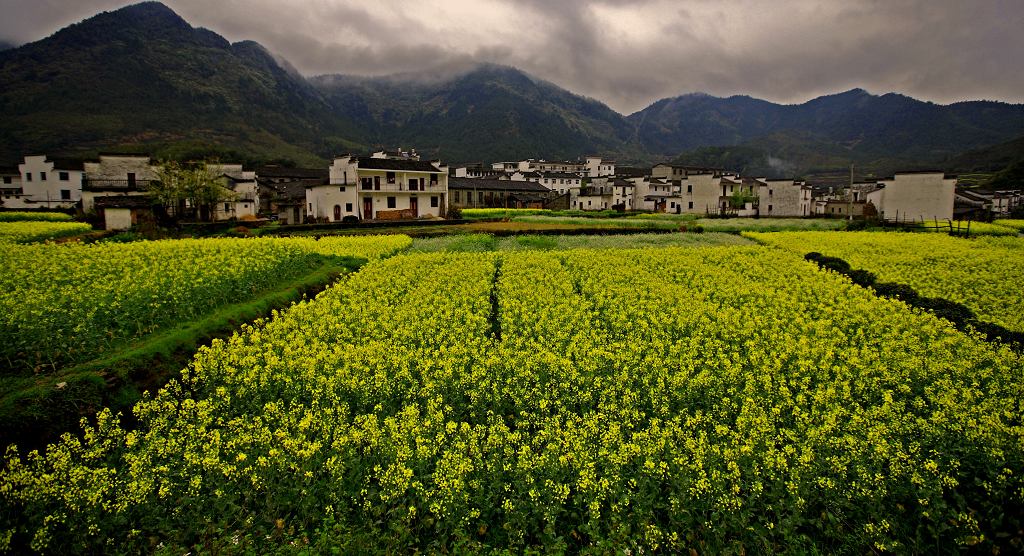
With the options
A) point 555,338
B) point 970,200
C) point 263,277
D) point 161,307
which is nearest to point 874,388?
point 555,338

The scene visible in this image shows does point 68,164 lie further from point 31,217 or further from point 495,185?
point 495,185

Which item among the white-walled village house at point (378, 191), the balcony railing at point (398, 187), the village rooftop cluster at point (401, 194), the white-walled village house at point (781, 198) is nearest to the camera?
the village rooftop cluster at point (401, 194)

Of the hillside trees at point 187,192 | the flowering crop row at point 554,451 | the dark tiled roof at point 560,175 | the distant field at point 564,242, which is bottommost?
the flowering crop row at point 554,451

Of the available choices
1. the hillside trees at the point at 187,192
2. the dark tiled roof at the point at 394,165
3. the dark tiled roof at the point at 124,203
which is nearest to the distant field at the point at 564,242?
the dark tiled roof at the point at 124,203

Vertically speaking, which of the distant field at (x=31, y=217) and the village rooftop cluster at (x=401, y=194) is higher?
the village rooftop cluster at (x=401, y=194)

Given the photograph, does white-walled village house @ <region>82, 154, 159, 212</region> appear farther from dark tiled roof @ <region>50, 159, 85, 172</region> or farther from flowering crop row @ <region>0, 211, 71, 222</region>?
dark tiled roof @ <region>50, 159, 85, 172</region>

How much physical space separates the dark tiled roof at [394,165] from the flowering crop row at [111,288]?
3910 centimetres

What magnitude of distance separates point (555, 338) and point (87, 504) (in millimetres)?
8842

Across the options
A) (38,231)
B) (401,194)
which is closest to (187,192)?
(38,231)

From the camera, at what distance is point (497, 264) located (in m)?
25.7

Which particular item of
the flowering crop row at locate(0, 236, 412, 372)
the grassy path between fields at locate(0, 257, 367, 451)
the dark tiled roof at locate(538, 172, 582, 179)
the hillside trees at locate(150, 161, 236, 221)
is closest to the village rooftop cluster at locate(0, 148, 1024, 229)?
the hillside trees at locate(150, 161, 236, 221)

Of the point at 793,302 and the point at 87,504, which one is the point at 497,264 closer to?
the point at 793,302

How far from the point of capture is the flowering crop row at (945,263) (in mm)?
16027

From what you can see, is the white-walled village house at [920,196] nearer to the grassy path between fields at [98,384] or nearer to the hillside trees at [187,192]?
the grassy path between fields at [98,384]
